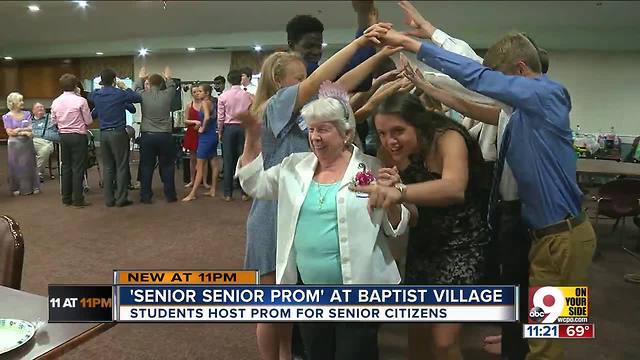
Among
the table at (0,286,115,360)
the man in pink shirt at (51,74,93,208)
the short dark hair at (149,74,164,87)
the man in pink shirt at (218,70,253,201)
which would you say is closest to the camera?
the table at (0,286,115,360)

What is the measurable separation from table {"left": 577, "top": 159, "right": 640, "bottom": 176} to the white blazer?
178 cm

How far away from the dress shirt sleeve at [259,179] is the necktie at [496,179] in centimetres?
46

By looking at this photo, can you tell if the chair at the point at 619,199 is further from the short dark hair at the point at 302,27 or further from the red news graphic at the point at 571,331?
the short dark hair at the point at 302,27

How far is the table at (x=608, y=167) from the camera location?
97.0 inches

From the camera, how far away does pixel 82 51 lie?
1.84 metres

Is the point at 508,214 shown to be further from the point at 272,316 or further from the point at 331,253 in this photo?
the point at 272,316

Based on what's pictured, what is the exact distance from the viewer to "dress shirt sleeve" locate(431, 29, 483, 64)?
1.06 m

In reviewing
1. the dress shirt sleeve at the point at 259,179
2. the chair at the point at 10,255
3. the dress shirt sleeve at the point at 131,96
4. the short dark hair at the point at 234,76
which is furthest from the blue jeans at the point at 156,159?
the dress shirt sleeve at the point at 259,179

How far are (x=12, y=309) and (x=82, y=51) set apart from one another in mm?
1270

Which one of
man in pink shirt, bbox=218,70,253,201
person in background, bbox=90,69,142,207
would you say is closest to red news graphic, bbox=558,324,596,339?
man in pink shirt, bbox=218,70,253,201

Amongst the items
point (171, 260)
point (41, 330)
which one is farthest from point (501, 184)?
point (171, 260)

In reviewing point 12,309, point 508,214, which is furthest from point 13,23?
point 508,214

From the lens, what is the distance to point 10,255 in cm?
107

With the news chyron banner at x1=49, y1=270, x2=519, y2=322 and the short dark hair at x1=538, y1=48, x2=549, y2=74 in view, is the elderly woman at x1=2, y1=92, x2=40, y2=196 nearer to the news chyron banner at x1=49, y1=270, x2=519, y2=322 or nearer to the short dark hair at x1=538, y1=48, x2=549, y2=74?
the news chyron banner at x1=49, y1=270, x2=519, y2=322
